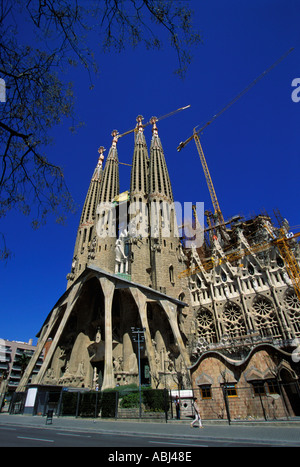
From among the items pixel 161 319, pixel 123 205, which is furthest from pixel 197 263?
pixel 123 205

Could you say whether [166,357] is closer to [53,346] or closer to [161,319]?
[161,319]

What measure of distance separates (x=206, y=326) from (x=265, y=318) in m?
6.68

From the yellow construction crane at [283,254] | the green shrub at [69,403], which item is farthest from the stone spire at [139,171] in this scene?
the green shrub at [69,403]

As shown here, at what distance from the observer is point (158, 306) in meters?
25.9

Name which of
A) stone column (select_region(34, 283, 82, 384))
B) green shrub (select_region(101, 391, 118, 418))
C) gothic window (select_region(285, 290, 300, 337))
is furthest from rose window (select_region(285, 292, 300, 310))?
stone column (select_region(34, 283, 82, 384))

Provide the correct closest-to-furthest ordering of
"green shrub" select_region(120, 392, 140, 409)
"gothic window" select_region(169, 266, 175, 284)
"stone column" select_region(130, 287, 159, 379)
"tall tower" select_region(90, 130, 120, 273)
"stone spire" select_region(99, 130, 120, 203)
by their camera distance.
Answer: "green shrub" select_region(120, 392, 140, 409), "stone column" select_region(130, 287, 159, 379), "gothic window" select_region(169, 266, 175, 284), "tall tower" select_region(90, 130, 120, 273), "stone spire" select_region(99, 130, 120, 203)

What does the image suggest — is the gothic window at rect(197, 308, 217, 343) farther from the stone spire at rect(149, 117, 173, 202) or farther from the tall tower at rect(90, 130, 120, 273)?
the stone spire at rect(149, 117, 173, 202)

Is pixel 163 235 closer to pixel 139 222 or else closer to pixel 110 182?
pixel 139 222

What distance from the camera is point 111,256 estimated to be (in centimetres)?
3688

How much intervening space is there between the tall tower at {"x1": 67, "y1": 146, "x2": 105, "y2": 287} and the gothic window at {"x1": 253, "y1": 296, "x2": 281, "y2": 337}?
76.4ft

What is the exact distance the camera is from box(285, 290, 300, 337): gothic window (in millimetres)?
23577

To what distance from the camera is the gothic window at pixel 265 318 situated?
2441 centimetres

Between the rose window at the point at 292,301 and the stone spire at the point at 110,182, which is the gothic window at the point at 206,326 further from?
the stone spire at the point at 110,182
